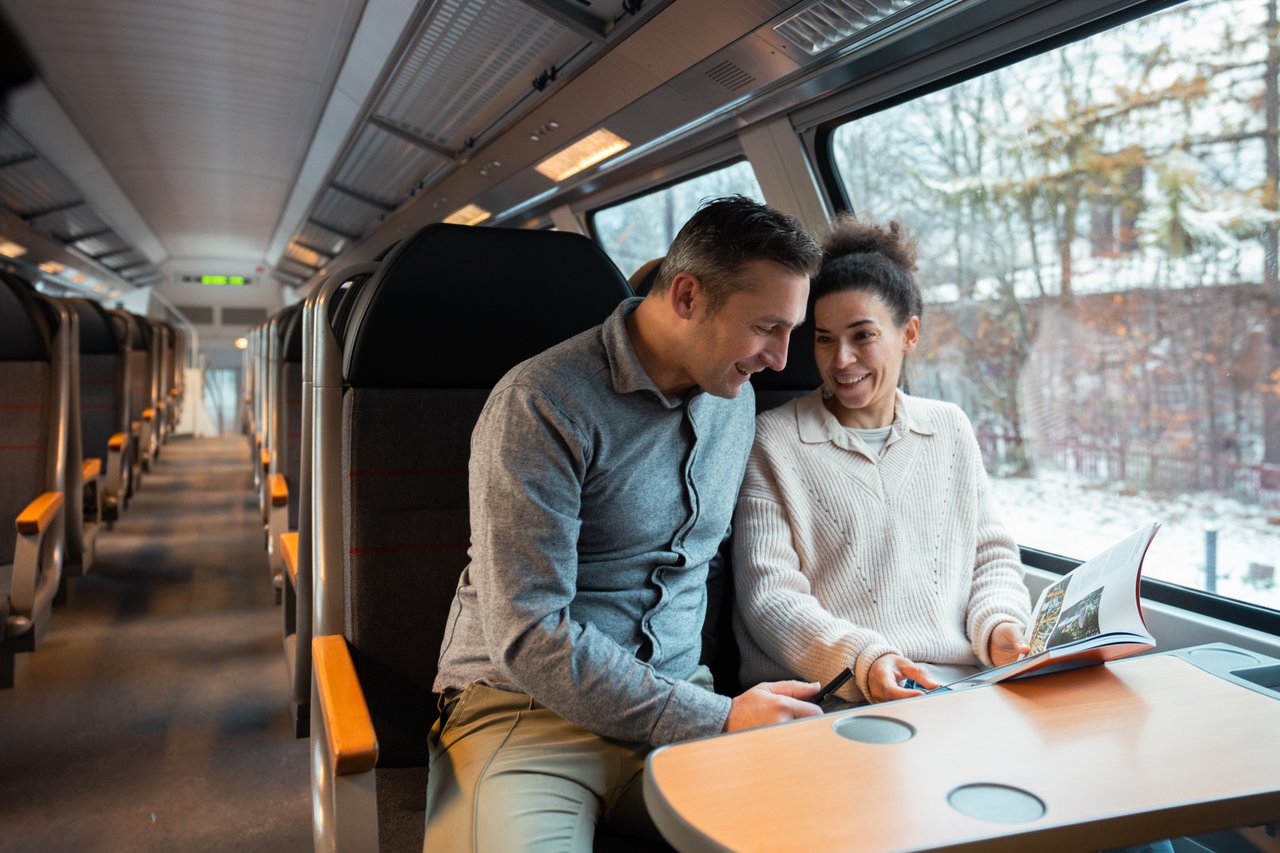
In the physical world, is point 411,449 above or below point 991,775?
above

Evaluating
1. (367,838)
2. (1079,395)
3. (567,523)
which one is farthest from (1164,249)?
(367,838)

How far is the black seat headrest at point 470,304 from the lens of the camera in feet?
6.04

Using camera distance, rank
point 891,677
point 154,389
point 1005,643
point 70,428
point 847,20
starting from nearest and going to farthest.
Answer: point 891,677 < point 1005,643 < point 847,20 < point 70,428 < point 154,389

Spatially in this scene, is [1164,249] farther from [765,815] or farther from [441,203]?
[441,203]

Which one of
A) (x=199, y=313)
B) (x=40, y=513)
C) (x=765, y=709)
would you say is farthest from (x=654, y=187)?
(x=199, y=313)

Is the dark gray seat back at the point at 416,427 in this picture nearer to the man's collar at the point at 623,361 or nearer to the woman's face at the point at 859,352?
the man's collar at the point at 623,361

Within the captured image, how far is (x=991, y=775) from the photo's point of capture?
110 cm

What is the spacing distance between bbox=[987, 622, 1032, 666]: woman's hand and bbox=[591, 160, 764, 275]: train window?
2.46 metres

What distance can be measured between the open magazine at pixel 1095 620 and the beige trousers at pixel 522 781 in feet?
1.92

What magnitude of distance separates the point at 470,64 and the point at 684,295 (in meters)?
3.08

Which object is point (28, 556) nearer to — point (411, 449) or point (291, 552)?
point (291, 552)

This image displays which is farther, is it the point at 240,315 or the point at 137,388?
the point at 240,315

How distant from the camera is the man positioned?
1.48 meters

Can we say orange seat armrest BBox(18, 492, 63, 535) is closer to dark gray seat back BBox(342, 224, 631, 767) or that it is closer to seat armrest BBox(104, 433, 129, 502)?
dark gray seat back BBox(342, 224, 631, 767)
